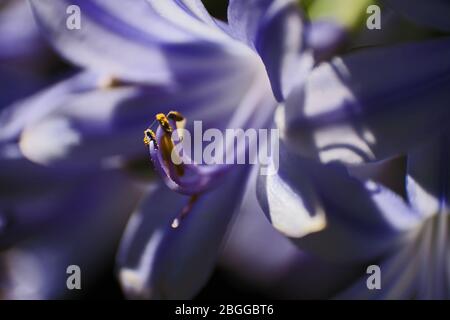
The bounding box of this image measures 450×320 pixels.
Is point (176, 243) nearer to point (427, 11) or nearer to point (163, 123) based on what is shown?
point (163, 123)

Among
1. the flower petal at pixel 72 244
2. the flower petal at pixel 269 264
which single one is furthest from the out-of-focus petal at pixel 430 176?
the flower petal at pixel 72 244

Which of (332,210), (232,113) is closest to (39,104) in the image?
(232,113)

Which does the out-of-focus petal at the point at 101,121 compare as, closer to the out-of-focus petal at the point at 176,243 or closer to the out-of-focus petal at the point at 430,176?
the out-of-focus petal at the point at 176,243

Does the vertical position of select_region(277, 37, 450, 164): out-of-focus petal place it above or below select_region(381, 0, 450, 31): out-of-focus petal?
below

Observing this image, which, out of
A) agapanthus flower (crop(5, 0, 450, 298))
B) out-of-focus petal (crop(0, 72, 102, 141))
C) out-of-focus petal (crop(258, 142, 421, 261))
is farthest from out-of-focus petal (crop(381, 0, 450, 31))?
out-of-focus petal (crop(0, 72, 102, 141))

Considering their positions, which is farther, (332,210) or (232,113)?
(232,113)

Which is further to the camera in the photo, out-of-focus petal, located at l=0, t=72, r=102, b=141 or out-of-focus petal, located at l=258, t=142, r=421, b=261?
out-of-focus petal, located at l=0, t=72, r=102, b=141

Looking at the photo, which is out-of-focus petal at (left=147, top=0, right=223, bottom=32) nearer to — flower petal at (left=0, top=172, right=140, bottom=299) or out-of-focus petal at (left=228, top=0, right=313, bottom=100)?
out-of-focus petal at (left=228, top=0, right=313, bottom=100)
